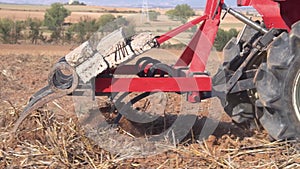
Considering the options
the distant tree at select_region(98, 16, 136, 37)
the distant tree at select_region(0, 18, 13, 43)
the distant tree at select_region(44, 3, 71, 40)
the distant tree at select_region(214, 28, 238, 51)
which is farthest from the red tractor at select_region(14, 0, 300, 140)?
the distant tree at select_region(44, 3, 71, 40)

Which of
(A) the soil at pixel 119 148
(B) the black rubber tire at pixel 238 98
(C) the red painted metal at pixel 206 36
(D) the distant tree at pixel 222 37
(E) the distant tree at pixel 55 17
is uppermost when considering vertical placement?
(C) the red painted metal at pixel 206 36

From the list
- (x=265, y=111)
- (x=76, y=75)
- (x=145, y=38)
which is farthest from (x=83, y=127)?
(x=265, y=111)

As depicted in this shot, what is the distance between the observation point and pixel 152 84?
5.11 meters

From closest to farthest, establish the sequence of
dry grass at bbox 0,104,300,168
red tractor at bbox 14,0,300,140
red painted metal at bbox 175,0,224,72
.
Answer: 1. dry grass at bbox 0,104,300,168
2. red tractor at bbox 14,0,300,140
3. red painted metal at bbox 175,0,224,72

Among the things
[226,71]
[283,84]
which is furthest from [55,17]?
[283,84]

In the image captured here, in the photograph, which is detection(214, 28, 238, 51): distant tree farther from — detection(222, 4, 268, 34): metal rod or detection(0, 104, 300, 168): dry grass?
detection(0, 104, 300, 168): dry grass

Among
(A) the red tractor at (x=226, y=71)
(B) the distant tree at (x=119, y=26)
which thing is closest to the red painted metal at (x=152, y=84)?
(A) the red tractor at (x=226, y=71)

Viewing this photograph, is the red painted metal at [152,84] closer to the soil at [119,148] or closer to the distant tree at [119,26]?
the soil at [119,148]

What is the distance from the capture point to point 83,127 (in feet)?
18.0

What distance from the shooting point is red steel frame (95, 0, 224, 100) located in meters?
5.08

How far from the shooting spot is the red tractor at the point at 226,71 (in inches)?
186

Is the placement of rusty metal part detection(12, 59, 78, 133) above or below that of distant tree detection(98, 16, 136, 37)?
below

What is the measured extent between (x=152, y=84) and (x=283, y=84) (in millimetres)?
1213

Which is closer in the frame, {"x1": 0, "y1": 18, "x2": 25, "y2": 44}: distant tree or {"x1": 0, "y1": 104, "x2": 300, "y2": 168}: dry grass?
{"x1": 0, "y1": 104, "x2": 300, "y2": 168}: dry grass
